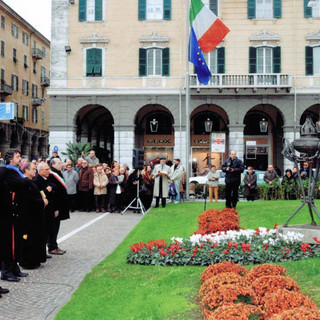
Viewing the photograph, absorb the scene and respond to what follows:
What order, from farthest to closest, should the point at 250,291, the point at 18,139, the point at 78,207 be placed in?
1. the point at 18,139
2. the point at 78,207
3. the point at 250,291

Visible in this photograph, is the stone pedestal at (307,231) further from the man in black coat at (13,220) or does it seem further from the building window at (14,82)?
the building window at (14,82)

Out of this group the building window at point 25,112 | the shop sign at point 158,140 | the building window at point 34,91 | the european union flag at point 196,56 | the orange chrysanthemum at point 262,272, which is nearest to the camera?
the orange chrysanthemum at point 262,272

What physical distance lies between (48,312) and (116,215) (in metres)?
11.8

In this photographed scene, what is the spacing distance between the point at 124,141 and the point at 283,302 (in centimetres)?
2677

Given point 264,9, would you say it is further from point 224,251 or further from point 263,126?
point 224,251

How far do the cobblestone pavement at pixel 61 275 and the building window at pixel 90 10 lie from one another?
2030cm

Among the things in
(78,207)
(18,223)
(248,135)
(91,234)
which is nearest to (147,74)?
(248,135)

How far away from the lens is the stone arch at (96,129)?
3384 cm

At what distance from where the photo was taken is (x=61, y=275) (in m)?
8.38

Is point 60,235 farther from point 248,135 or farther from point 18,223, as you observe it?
point 248,135

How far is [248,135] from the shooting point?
35.1 metres

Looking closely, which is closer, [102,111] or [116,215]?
[116,215]

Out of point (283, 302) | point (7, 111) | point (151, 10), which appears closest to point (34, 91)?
point (151, 10)

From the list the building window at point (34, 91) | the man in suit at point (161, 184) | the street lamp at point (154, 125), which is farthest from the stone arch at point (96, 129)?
the building window at point (34, 91)
